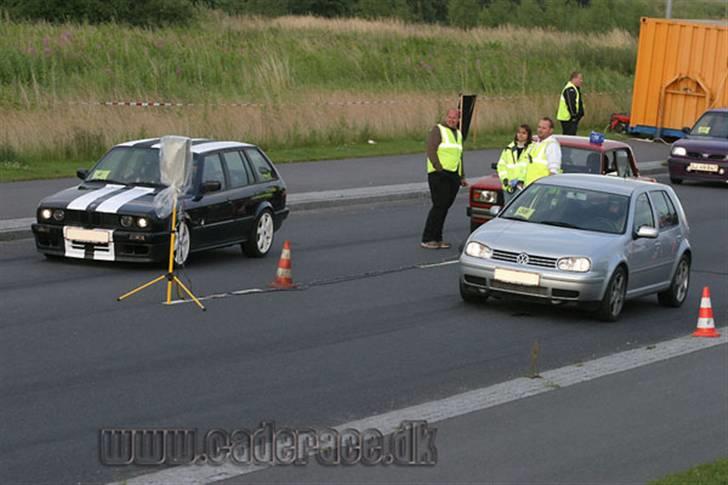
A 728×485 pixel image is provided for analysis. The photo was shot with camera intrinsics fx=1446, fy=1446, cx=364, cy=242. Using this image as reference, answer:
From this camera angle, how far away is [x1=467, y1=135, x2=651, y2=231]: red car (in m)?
20.5

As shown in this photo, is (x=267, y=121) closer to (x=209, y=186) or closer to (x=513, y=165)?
(x=513, y=165)

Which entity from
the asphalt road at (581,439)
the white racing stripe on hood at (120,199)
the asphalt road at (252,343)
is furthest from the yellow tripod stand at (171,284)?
the asphalt road at (581,439)

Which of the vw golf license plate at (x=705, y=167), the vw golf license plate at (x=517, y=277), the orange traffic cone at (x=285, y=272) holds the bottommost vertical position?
the vw golf license plate at (x=705, y=167)

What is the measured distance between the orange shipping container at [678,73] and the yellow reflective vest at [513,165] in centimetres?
2150

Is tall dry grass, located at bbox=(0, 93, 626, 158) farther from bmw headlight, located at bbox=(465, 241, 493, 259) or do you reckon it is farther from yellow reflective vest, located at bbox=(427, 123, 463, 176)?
bmw headlight, located at bbox=(465, 241, 493, 259)

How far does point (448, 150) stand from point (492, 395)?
9.34 metres

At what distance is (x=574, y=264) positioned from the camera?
14.8 metres

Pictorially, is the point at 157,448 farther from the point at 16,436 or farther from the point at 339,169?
the point at 339,169

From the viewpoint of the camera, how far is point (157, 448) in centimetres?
890

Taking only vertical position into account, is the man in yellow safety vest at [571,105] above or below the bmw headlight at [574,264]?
below

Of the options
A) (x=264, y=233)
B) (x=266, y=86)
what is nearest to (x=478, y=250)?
(x=264, y=233)

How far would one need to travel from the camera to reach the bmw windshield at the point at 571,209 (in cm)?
1580

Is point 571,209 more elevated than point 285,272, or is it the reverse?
point 571,209

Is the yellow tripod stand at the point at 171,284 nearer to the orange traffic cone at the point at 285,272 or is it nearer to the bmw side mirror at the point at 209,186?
the orange traffic cone at the point at 285,272
